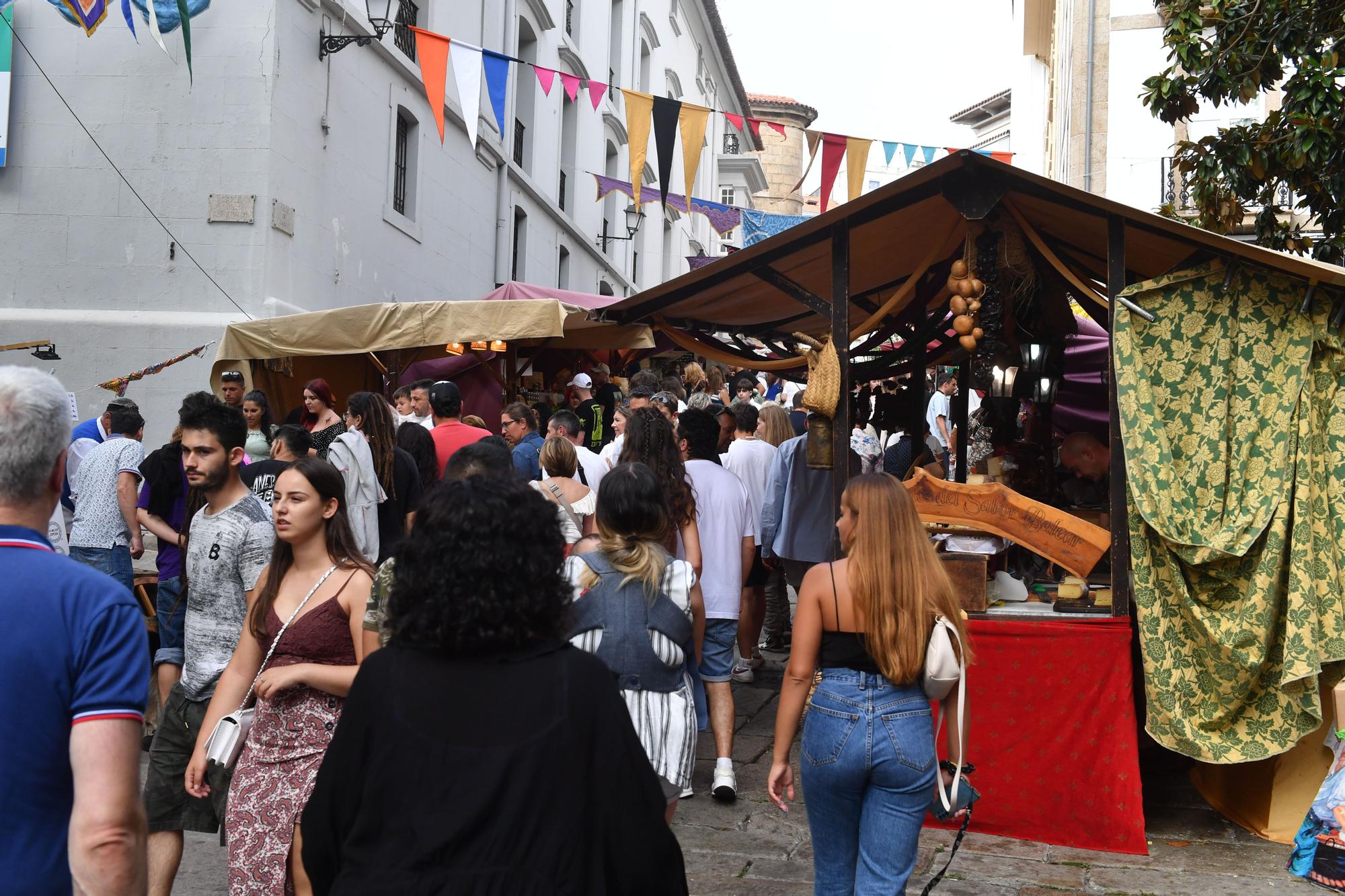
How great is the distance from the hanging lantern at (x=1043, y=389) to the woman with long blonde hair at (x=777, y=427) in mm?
1897

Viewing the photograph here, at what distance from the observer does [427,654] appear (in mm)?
2201

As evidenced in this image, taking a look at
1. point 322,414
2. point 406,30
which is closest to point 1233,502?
point 322,414

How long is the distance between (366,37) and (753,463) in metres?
8.25

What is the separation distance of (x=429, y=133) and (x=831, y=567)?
1455 cm

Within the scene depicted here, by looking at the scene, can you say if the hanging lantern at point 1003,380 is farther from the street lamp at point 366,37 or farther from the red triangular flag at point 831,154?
the street lamp at point 366,37

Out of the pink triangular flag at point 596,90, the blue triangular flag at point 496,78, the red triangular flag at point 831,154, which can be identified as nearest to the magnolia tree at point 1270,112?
the red triangular flag at point 831,154

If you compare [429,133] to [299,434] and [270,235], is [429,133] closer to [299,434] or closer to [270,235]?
[270,235]

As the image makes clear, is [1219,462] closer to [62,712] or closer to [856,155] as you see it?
[62,712]

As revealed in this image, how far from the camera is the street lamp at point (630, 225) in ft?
63.0

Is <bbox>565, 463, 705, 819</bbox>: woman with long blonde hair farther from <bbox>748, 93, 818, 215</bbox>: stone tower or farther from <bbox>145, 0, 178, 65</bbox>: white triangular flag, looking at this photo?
<bbox>748, 93, 818, 215</bbox>: stone tower

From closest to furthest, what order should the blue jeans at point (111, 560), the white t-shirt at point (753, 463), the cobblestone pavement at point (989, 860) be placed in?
1. the cobblestone pavement at point (989, 860)
2. the blue jeans at point (111, 560)
3. the white t-shirt at point (753, 463)

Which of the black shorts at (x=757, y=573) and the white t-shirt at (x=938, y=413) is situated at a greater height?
the white t-shirt at (x=938, y=413)

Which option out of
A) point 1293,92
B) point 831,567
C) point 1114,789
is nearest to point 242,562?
point 831,567

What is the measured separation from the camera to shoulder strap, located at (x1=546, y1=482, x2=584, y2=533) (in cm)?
606
